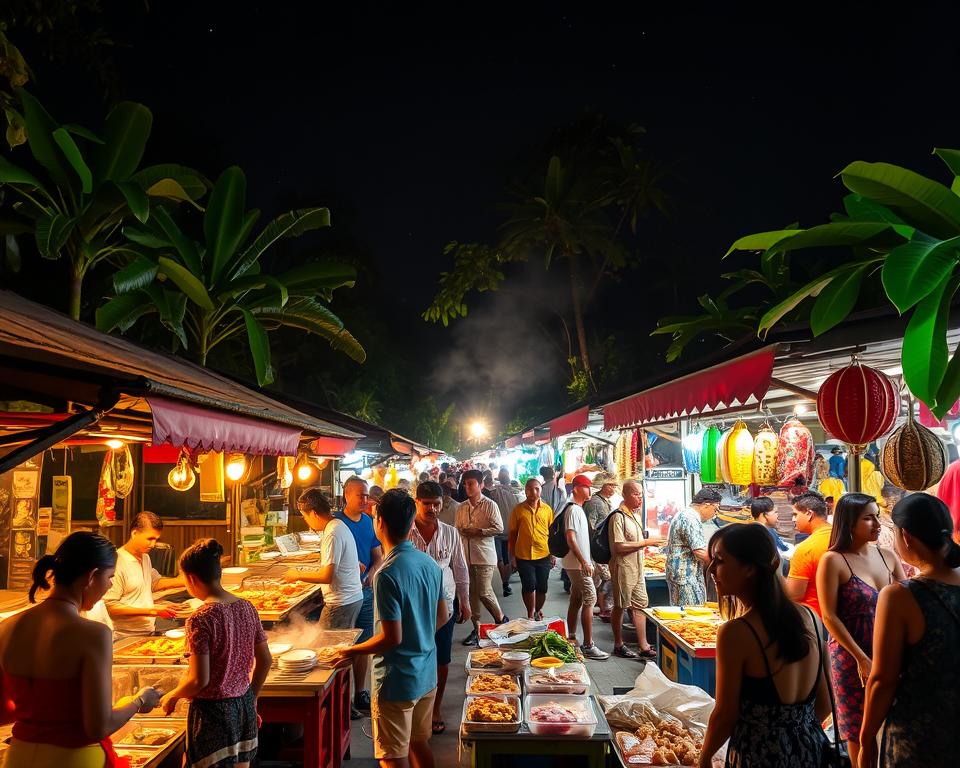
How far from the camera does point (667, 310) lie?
120 feet

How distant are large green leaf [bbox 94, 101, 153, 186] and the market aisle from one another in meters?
7.43

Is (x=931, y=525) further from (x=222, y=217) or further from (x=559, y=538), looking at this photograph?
(x=222, y=217)

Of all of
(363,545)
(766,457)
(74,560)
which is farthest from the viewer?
(363,545)

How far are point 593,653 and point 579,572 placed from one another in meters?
1.04

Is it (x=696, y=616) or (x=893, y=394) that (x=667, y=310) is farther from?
(x=893, y=394)

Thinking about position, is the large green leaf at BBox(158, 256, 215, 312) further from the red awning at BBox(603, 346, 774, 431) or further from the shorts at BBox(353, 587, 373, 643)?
the red awning at BBox(603, 346, 774, 431)

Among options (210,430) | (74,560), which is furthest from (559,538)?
(74,560)

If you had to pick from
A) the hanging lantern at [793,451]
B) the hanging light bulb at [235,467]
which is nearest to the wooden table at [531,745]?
the hanging lantern at [793,451]

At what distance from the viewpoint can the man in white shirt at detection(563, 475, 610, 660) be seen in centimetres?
890

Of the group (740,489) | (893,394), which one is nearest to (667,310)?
(740,489)

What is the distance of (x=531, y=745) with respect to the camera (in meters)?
4.43

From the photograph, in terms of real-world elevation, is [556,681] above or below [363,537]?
below

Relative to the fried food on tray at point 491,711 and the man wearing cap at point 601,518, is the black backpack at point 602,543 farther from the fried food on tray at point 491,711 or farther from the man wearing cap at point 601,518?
the fried food on tray at point 491,711

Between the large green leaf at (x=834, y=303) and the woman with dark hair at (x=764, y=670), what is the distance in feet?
4.92
